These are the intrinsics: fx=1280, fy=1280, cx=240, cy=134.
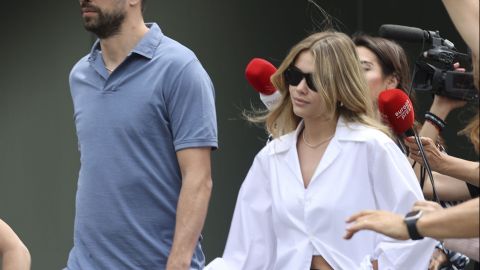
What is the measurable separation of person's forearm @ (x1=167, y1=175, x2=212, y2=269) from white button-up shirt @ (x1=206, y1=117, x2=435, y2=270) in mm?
298

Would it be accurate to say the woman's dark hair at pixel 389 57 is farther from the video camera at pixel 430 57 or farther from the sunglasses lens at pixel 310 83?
the sunglasses lens at pixel 310 83

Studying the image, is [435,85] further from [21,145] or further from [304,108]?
[21,145]

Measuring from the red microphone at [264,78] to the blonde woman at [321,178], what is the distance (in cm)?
37

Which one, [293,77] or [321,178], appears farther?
[293,77]

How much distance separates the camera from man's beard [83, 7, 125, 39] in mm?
Answer: 5008

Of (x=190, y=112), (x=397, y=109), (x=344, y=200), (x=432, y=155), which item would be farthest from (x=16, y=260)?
(x=432, y=155)

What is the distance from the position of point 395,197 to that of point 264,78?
41.9 inches

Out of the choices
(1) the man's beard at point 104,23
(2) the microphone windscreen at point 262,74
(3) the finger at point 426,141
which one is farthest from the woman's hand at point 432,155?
(1) the man's beard at point 104,23

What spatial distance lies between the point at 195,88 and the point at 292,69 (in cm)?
41

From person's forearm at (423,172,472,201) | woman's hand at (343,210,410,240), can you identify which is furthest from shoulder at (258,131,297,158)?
woman's hand at (343,210,410,240)

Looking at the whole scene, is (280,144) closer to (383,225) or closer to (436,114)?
(436,114)

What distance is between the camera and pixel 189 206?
4805 mm

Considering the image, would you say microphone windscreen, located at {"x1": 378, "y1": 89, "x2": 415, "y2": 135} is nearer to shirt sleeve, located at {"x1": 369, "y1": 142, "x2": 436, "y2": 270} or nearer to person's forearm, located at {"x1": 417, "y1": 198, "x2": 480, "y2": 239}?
shirt sleeve, located at {"x1": 369, "y1": 142, "x2": 436, "y2": 270}

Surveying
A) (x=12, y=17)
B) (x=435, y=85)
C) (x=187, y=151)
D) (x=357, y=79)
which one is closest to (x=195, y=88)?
(x=187, y=151)
